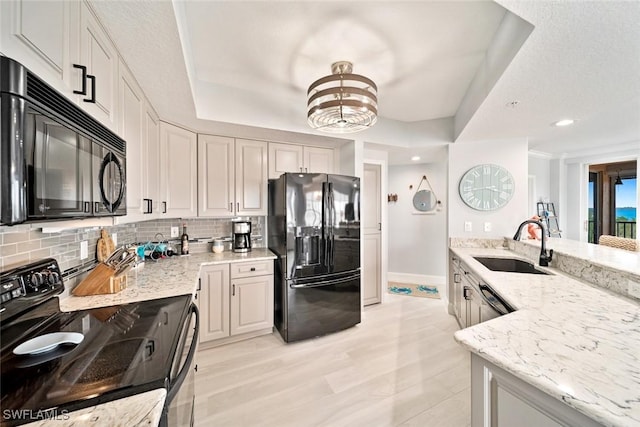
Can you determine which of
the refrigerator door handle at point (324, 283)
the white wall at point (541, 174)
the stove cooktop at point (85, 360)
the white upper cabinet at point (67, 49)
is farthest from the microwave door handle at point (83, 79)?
the white wall at point (541, 174)

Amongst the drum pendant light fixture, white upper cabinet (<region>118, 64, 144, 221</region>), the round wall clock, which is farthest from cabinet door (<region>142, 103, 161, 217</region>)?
the round wall clock

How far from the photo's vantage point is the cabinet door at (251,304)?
2529 millimetres

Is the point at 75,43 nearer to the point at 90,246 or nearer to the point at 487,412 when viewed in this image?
the point at 90,246

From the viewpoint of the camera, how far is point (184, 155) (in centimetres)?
257

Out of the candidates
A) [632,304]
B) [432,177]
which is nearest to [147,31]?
[632,304]

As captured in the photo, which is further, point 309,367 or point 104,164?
point 309,367

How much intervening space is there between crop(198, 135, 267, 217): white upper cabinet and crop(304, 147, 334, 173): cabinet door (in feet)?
1.79

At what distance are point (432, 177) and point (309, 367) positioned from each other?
3.72 meters

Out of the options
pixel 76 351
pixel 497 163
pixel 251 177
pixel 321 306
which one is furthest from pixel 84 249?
pixel 497 163

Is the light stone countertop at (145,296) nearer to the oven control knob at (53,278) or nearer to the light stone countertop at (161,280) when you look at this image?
the light stone countertop at (161,280)

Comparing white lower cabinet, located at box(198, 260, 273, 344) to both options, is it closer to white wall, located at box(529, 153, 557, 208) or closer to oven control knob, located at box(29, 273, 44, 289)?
oven control knob, located at box(29, 273, 44, 289)

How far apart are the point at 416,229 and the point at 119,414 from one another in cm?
463

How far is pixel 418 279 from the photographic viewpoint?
4.58 m

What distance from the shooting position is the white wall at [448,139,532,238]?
299cm
